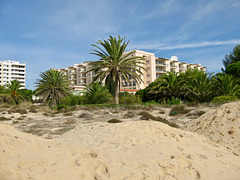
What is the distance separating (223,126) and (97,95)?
20.7m

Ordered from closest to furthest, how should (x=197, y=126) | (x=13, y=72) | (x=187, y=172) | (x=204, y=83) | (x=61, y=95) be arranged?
(x=187, y=172) → (x=197, y=126) → (x=204, y=83) → (x=61, y=95) → (x=13, y=72)

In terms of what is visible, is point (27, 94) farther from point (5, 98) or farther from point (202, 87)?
point (202, 87)

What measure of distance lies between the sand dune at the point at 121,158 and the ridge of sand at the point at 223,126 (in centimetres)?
148

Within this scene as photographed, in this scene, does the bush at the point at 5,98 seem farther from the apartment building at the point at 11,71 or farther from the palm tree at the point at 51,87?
the apartment building at the point at 11,71

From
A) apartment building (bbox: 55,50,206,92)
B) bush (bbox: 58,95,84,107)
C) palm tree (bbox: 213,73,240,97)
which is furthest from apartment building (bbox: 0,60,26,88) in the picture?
palm tree (bbox: 213,73,240,97)

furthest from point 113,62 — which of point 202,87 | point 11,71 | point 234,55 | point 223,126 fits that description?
point 11,71

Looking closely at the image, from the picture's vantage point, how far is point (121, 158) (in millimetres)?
4723

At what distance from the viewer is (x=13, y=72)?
10975 cm

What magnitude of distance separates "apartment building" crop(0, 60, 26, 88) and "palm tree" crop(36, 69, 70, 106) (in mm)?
85756

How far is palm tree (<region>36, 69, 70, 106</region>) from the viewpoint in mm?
32688

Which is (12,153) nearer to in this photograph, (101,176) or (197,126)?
(101,176)

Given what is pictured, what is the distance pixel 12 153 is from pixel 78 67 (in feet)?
293

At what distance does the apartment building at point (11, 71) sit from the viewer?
352ft

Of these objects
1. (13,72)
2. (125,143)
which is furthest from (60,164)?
(13,72)
